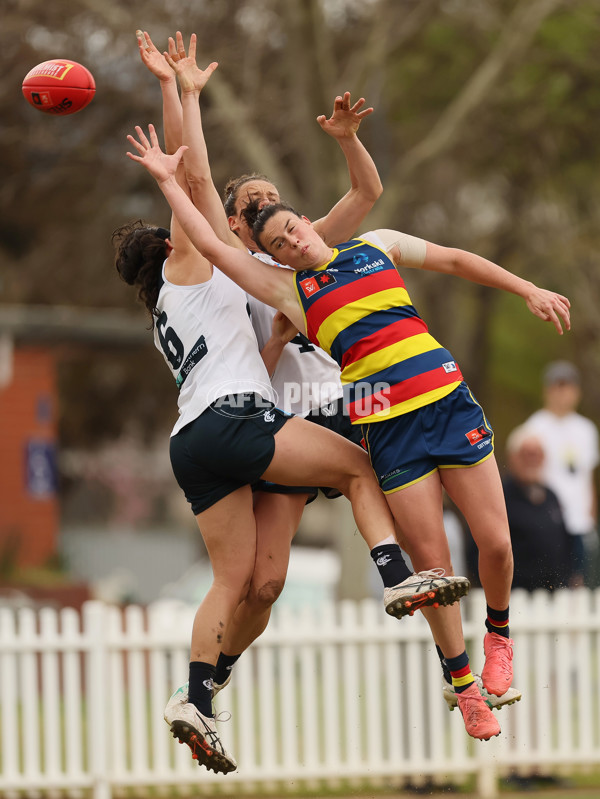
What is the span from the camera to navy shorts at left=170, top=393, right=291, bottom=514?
452cm

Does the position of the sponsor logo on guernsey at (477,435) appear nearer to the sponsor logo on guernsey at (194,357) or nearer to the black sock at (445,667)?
the black sock at (445,667)

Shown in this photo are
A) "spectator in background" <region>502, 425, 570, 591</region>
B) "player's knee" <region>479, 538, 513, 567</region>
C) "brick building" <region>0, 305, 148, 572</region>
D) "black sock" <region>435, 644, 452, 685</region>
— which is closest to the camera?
"player's knee" <region>479, 538, 513, 567</region>

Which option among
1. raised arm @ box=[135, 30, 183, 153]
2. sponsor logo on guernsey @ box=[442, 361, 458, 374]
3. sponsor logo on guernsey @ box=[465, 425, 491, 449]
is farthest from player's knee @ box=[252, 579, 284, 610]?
raised arm @ box=[135, 30, 183, 153]

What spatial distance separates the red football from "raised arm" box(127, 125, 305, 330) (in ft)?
1.89

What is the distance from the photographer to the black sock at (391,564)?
4355 millimetres

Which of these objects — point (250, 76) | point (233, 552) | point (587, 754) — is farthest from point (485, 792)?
point (250, 76)

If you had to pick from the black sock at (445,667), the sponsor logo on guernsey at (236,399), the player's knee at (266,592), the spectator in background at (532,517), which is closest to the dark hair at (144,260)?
the sponsor logo on guernsey at (236,399)

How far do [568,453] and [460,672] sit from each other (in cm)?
506

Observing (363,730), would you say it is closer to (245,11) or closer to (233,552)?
(233,552)

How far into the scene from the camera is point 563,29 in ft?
38.3

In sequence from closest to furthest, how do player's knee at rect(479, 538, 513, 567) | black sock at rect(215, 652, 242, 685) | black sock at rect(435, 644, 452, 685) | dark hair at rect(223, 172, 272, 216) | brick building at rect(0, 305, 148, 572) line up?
player's knee at rect(479, 538, 513, 567), black sock at rect(435, 644, 452, 685), dark hair at rect(223, 172, 272, 216), black sock at rect(215, 652, 242, 685), brick building at rect(0, 305, 148, 572)

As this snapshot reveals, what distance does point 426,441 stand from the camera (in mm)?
4480

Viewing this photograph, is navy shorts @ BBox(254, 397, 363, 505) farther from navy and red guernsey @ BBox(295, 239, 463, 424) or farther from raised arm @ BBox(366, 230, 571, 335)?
raised arm @ BBox(366, 230, 571, 335)

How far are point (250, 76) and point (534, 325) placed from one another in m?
14.5
